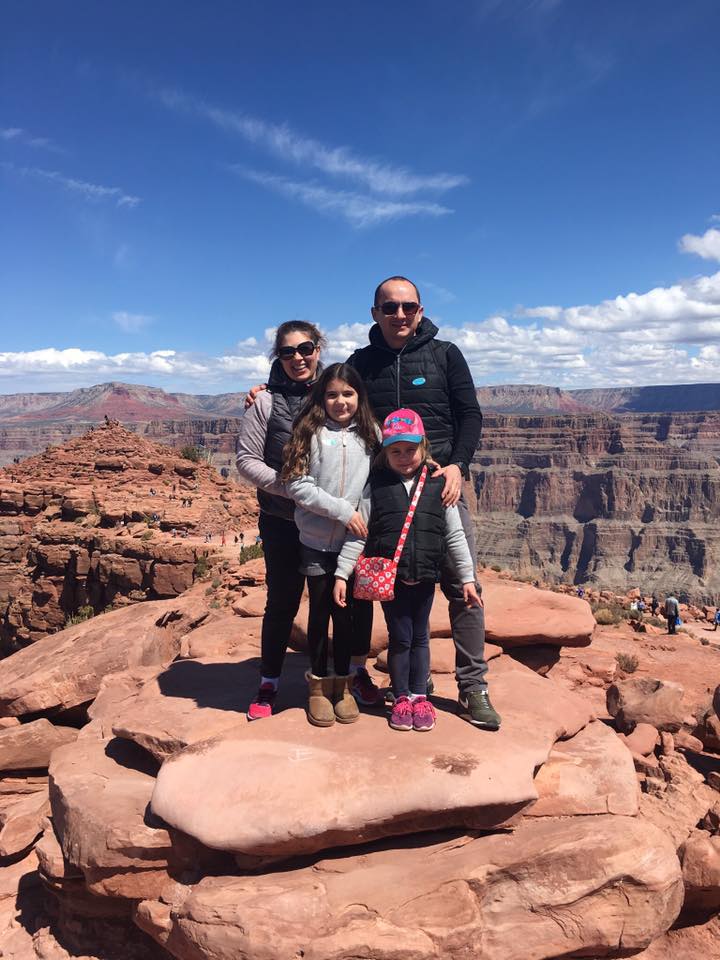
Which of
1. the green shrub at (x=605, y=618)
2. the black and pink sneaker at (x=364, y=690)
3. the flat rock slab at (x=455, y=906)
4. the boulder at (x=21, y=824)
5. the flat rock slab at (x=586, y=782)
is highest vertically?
the black and pink sneaker at (x=364, y=690)

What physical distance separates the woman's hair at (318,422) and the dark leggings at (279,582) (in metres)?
0.52

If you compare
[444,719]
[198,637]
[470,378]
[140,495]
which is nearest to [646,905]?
[444,719]

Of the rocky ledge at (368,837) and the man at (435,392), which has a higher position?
the man at (435,392)

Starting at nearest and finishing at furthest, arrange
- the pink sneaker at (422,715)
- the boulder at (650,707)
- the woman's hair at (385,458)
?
the woman's hair at (385,458) < the pink sneaker at (422,715) < the boulder at (650,707)

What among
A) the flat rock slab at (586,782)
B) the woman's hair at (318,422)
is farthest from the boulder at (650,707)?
the woman's hair at (318,422)

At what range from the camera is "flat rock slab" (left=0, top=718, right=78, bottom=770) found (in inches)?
234

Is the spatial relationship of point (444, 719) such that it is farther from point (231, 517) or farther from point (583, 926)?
point (231, 517)

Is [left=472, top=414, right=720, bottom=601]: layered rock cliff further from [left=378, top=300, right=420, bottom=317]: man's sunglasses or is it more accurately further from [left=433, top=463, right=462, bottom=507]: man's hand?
[left=378, top=300, right=420, bottom=317]: man's sunglasses

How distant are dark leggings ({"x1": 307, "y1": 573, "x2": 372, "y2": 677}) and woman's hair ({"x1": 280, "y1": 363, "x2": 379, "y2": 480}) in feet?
2.38

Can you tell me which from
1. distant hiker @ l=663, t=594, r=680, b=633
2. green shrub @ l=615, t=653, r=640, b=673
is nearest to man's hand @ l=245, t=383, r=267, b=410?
green shrub @ l=615, t=653, r=640, b=673

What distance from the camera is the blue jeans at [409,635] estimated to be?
151 inches

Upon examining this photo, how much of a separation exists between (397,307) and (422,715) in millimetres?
2619

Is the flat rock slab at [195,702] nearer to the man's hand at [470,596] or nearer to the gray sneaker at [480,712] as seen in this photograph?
the gray sneaker at [480,712]

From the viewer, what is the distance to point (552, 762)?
4016mm
